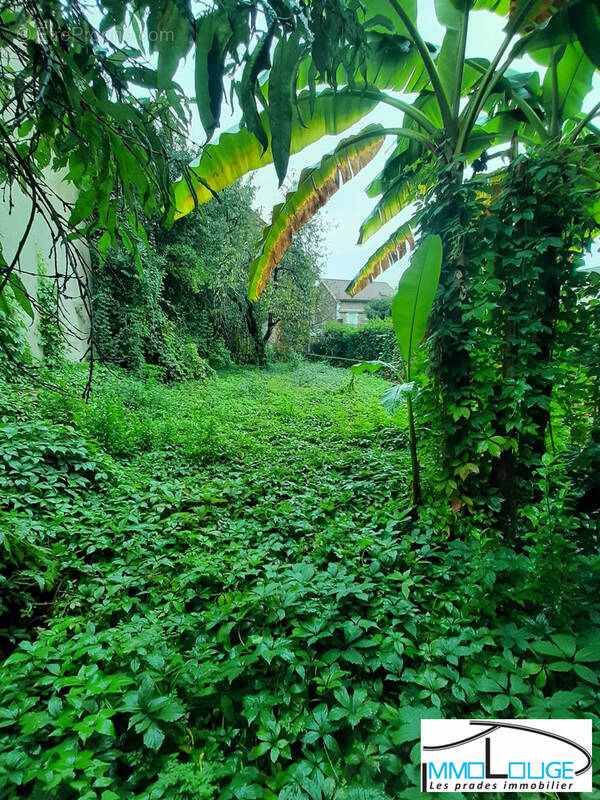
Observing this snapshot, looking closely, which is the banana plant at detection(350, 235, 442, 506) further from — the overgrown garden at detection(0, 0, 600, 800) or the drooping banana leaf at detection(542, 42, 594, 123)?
the drooping banana leaf at detection(542, 42, 594, 123)

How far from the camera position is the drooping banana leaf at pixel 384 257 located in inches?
138

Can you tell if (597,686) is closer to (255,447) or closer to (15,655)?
(15,655)

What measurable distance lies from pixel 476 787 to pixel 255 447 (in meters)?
2.97

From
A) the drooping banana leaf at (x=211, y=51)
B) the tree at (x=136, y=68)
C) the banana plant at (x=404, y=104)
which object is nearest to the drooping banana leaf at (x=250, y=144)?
the banana plant at (x=404, y=104)

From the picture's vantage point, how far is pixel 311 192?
281 centimetres

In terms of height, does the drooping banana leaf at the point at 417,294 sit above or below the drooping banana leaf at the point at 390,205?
below

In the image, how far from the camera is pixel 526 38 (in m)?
1.85

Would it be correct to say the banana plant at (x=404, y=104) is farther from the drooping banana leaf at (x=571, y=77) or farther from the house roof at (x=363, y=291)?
the house roof at (x=363, y=291)

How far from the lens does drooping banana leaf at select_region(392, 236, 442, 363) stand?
186 centimetres

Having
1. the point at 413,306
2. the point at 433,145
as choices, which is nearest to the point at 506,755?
the point at 413,306

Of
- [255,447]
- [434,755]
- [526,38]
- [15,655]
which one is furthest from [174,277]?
[434,755]

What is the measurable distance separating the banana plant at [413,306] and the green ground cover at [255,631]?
711 mm

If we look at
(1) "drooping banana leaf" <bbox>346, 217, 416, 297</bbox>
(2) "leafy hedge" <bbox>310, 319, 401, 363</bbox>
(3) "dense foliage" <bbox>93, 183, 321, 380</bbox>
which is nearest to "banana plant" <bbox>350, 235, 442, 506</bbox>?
(1) "drooping banana leaf" <bbox>346, 217, 416, 297</bbox>

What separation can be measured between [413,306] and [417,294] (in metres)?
0.07
